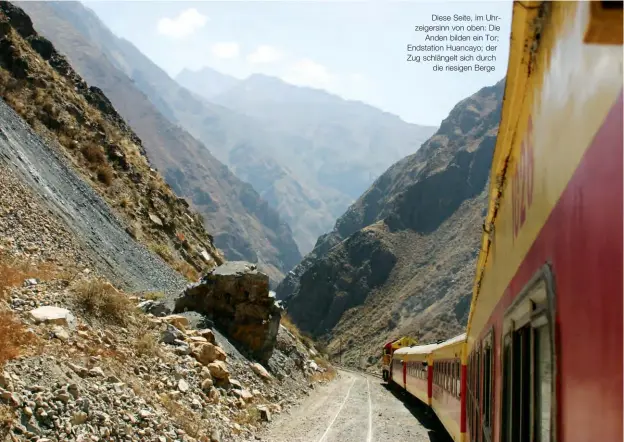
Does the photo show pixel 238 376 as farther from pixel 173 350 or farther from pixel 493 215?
pixel 493 215

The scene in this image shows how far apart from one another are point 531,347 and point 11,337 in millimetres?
7871

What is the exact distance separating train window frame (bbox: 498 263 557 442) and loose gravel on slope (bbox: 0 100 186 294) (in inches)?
616

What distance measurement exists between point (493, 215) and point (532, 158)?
6.92 ft

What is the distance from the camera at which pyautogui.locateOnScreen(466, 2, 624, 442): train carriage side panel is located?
4.90 ft

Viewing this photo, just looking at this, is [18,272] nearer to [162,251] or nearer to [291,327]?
[162,251]

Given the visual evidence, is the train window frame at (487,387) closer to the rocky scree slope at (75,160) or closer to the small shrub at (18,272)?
the small shrub at (18,272)

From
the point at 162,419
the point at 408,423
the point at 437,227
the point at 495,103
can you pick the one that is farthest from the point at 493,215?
the point at 495,103

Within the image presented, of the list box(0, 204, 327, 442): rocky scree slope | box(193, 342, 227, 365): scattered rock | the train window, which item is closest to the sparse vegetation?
box(0, 204, 327, 442): rocky scree slope

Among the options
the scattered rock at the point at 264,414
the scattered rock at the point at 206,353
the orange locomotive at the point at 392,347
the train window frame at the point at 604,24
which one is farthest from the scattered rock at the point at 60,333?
the orange locomotive at the point at 392,347

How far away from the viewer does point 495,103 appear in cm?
12300

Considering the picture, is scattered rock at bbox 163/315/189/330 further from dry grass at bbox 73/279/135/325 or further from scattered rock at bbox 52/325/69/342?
scattered rock at bbox 52/325/69/342

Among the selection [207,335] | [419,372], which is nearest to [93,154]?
[207,335]

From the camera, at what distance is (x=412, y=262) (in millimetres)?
95000

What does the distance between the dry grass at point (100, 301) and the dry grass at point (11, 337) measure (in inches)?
89.3
